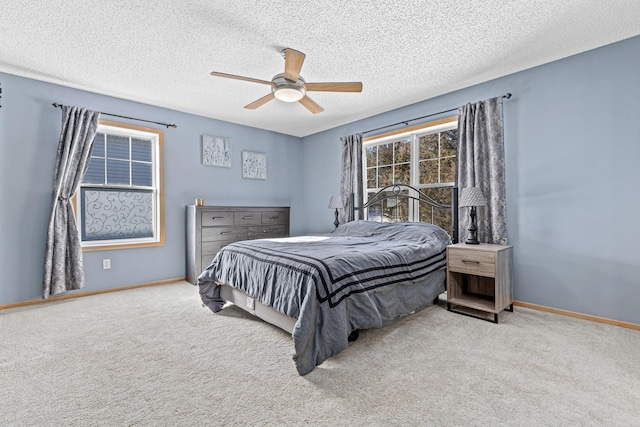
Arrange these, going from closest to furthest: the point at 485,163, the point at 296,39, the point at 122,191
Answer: the point at 296,39, the point at 485,163, the point at 122,191

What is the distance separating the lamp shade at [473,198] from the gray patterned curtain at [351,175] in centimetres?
184

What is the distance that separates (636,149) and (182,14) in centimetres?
401

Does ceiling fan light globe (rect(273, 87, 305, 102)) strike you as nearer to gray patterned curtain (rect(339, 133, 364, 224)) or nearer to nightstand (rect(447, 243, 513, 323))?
gray patterned curtain (rect(339, 133, 364, 224))

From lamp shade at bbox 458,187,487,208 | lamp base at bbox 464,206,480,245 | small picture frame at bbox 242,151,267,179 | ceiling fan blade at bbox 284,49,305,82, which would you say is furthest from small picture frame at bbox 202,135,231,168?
lamp base at bbox 464,206,480,245

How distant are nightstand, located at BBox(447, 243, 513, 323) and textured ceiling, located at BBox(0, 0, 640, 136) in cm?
196

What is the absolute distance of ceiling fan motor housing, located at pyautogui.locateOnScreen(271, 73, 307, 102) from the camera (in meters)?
2.83

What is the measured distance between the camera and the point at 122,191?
13.6ft

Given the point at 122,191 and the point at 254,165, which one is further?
the point at 254,165

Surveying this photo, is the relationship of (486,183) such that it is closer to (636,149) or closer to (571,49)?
(636,149)

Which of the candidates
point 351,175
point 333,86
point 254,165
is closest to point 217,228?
point 254,165

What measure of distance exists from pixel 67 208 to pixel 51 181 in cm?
37

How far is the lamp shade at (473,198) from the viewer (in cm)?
313

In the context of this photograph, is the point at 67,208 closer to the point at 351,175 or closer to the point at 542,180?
the point at 351,175

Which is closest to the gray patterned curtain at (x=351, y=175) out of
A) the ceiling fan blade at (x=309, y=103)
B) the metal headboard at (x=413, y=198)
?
the metal headboard at (x=413, y=198)
